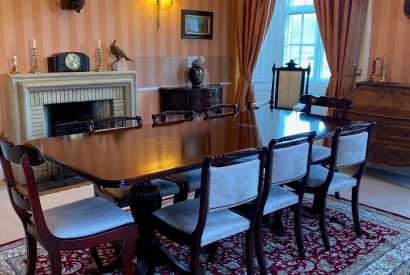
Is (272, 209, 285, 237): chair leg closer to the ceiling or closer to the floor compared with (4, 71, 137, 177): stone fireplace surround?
closer to the floor

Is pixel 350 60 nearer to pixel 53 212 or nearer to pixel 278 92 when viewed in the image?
pixel 278 92

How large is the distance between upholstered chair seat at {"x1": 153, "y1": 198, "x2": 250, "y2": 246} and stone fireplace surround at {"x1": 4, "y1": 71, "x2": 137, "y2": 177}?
237cm

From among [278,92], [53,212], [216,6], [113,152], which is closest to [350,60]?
[278,92]

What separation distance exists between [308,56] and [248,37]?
89 centimetres

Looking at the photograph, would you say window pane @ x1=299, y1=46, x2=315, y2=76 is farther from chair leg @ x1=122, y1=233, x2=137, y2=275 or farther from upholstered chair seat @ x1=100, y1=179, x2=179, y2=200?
chair leg @ x1=122, y1=233, x2=137, y2=275

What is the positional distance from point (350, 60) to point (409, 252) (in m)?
2.63

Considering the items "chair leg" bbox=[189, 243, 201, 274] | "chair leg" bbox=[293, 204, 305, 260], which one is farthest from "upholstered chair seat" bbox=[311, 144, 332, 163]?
"chair leg" bbox=[189, 243, 201, 274]

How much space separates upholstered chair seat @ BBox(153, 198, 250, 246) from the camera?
2048 mm

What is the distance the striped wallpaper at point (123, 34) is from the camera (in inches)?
157

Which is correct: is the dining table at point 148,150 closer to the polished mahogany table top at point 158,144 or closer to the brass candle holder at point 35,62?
the polished mahogany table top at point 158,144

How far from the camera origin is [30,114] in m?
4.02

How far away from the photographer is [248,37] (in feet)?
19.0

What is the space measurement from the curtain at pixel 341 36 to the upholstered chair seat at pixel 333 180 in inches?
84.1

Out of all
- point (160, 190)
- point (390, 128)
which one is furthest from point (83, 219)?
point (390, 128)
